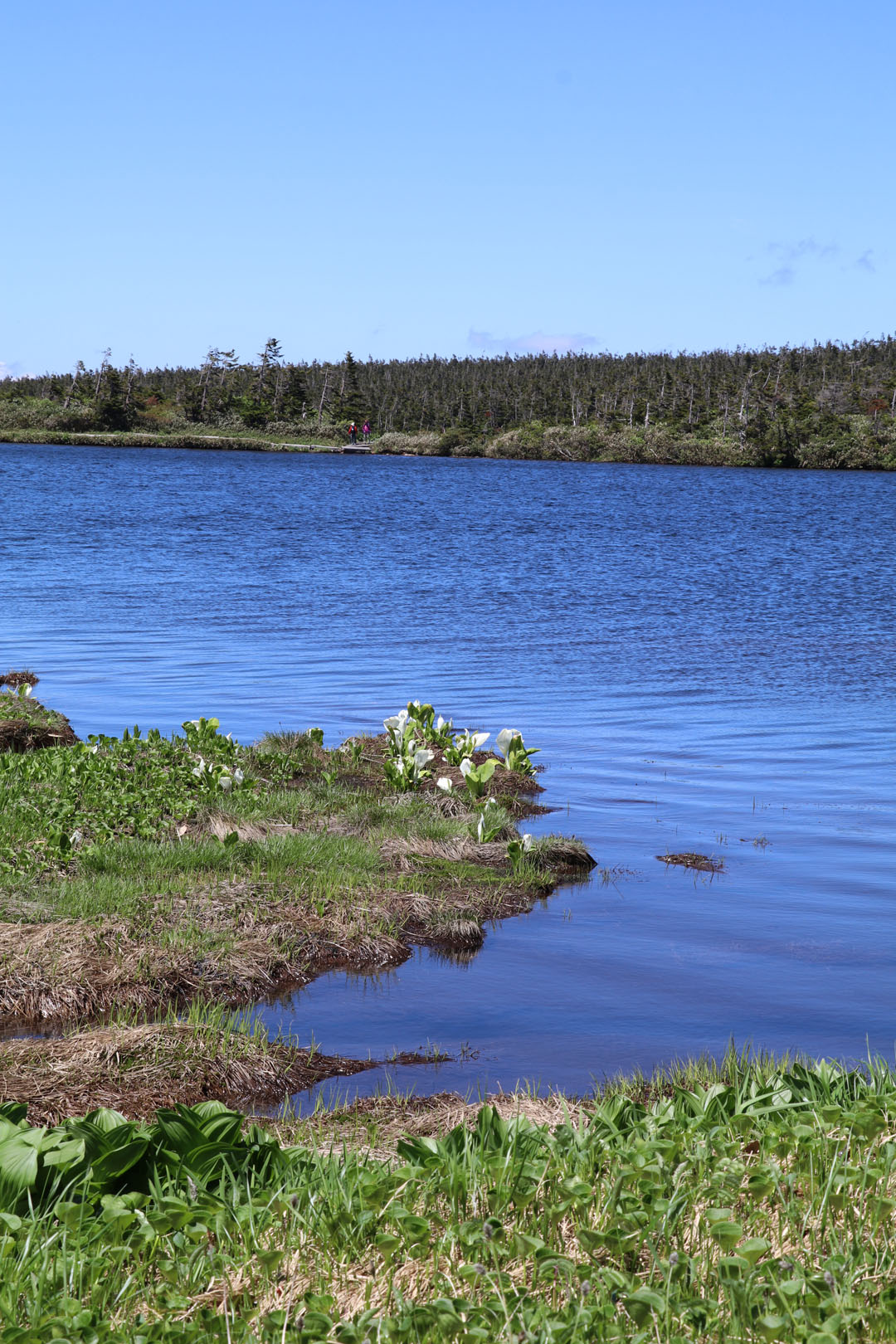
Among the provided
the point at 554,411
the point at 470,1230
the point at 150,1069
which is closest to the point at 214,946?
the point at 150,1069

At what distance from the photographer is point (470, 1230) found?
3.15 m

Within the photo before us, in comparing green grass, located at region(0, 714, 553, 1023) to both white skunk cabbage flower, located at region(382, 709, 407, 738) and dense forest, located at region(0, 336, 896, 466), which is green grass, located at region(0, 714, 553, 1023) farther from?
dense forest, located at region(0, 336, 896, 466)

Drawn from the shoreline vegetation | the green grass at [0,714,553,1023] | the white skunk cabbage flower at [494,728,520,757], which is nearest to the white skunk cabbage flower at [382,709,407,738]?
the green grass at [0,714,553,1023]

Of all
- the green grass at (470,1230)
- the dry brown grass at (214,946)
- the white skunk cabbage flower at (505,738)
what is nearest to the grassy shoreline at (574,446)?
the white skunk cabbage flower at (505,738)

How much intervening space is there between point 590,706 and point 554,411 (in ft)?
563

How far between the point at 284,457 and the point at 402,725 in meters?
123

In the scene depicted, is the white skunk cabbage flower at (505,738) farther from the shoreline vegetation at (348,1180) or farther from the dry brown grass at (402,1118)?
the dry brown grass at (402,1118)

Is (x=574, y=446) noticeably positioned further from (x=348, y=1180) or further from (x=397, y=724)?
(x=348, y=1180)

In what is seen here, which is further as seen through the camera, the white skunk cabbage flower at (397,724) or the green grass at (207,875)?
the white skunk cabbage flower at (397,724)

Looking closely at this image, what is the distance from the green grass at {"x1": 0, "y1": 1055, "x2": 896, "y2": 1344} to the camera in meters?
2.80

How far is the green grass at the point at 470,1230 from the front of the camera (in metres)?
2.80

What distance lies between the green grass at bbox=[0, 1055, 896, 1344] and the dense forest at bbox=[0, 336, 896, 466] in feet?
423

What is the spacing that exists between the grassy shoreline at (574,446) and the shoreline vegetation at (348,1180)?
127m

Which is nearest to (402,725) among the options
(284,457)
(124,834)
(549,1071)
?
(124,834)
